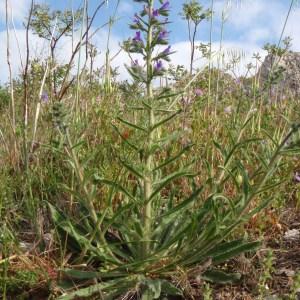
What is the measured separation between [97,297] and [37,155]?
930mm

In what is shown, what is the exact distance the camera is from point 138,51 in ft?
6.03

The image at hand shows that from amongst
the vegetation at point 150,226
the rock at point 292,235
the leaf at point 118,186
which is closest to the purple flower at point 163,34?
the vegetation at point 150,226

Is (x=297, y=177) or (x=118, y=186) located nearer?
(x=118, y=186)

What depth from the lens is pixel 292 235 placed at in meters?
2.34

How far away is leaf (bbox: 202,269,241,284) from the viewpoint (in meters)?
2.03

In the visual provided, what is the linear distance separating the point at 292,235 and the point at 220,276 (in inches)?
18.5

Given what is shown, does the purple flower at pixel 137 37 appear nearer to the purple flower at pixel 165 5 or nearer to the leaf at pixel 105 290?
the purple flower at pixel 165 5

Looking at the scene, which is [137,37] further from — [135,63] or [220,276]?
[220,276]

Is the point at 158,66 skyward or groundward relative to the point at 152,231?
skyward

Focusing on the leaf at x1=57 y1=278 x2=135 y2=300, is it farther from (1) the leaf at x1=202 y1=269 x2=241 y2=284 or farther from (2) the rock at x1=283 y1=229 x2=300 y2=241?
(2) the rock at x1=283 y1=229 x2=300 y2=241

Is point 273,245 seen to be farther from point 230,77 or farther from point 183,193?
point 230,77

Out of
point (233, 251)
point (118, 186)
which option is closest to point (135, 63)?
point (118, 186)

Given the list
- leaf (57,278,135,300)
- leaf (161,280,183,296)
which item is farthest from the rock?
leaf (57,278,135,300)

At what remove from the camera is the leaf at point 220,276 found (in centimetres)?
203
